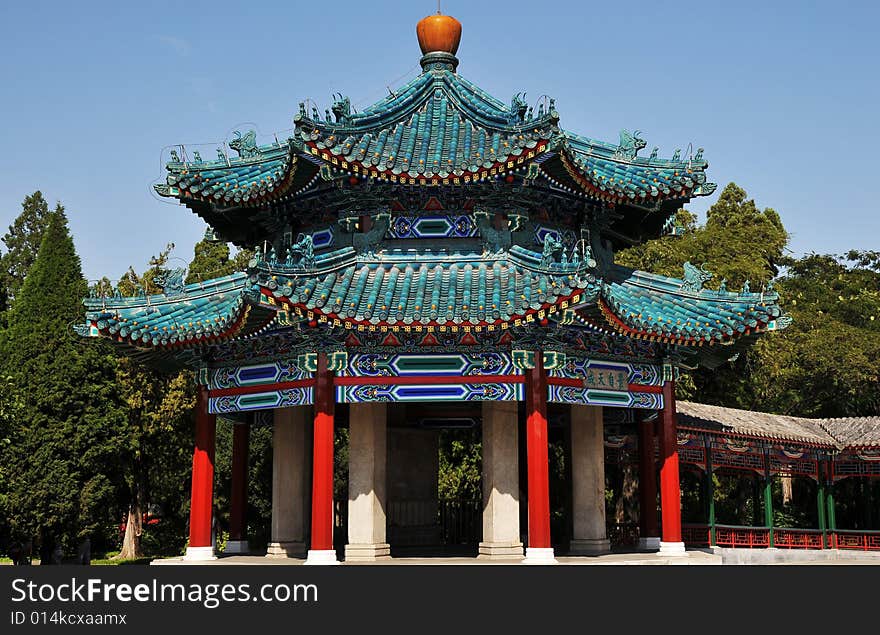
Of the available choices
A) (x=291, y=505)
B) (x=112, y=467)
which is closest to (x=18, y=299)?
(x=112, y=467)

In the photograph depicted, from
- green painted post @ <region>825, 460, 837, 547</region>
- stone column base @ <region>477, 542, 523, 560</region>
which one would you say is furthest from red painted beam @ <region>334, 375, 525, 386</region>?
green painted post @ <region>825, 460, 837, 547</region>

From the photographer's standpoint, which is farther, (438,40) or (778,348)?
(778,348)

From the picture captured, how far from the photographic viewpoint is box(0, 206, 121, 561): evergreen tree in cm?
2905

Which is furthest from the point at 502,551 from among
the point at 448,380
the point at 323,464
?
the point at 323,464

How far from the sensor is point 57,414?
30.1 meters

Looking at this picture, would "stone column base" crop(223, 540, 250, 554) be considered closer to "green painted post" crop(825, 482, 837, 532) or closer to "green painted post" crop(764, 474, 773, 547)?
"green painted post" crop(764, 474, 773, 547)

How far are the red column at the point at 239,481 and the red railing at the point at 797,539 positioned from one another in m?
15.6

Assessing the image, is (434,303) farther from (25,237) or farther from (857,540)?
(25,237)

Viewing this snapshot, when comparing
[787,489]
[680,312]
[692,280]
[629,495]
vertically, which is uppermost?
[692,280]

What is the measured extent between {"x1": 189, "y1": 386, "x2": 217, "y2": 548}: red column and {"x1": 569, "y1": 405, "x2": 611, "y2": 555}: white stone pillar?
7476 millimetres

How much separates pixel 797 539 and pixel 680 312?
13.4 m

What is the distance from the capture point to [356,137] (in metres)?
19.5

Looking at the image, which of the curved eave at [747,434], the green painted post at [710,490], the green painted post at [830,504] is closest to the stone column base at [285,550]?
the curved eave at [747,434]
